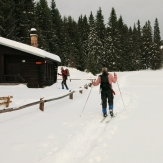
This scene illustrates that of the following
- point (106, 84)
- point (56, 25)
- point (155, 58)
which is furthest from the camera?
point (155, 58)

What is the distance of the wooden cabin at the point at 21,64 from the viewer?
2098 centimetres

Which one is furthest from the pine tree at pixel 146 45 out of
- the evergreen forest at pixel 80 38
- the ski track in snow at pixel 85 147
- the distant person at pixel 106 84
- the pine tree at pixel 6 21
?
the ski track in snow at pixel 85 147

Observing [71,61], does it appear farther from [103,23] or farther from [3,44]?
[3,44]

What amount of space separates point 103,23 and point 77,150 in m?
68.8

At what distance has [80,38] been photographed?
2638 inches

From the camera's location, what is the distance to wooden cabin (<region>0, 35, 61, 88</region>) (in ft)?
68.8

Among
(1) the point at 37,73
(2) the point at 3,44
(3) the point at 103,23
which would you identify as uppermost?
(3) the point at 103,23

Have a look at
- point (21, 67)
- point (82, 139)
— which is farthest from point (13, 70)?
point (82, 139)

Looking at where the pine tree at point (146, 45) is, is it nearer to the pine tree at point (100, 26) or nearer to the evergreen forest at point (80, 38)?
the evergreen forest at point (80, 38)

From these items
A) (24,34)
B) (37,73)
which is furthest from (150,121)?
(24,34)

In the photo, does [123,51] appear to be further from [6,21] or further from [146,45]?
[6,21]

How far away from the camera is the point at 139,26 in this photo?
3701 inches

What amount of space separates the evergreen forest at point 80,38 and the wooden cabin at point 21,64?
55.0ft

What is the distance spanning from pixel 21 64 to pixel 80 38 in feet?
153
